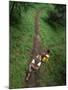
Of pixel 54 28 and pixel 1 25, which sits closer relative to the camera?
pixel 1 25

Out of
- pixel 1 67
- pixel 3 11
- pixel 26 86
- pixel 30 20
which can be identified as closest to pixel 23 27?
pixel 30 20

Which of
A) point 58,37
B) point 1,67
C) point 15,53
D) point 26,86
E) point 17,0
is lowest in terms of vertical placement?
point 26,86

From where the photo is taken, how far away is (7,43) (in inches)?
73.7

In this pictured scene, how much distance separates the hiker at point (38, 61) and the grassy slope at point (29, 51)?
4 centimetres

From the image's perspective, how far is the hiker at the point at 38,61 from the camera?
192 centimetres

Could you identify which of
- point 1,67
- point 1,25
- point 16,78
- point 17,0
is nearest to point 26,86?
point 16,78

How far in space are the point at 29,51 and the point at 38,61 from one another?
0.39 ft

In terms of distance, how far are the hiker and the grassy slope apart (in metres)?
0.04

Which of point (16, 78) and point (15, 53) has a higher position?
point (15, 53)

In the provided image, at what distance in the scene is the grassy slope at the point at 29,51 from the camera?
1881 mm

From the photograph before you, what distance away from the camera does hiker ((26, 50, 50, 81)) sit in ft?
6.30

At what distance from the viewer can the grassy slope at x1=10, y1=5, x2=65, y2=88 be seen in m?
1.88

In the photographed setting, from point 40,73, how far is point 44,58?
135mm

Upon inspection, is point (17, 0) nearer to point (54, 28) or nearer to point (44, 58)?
point (54, 28)
